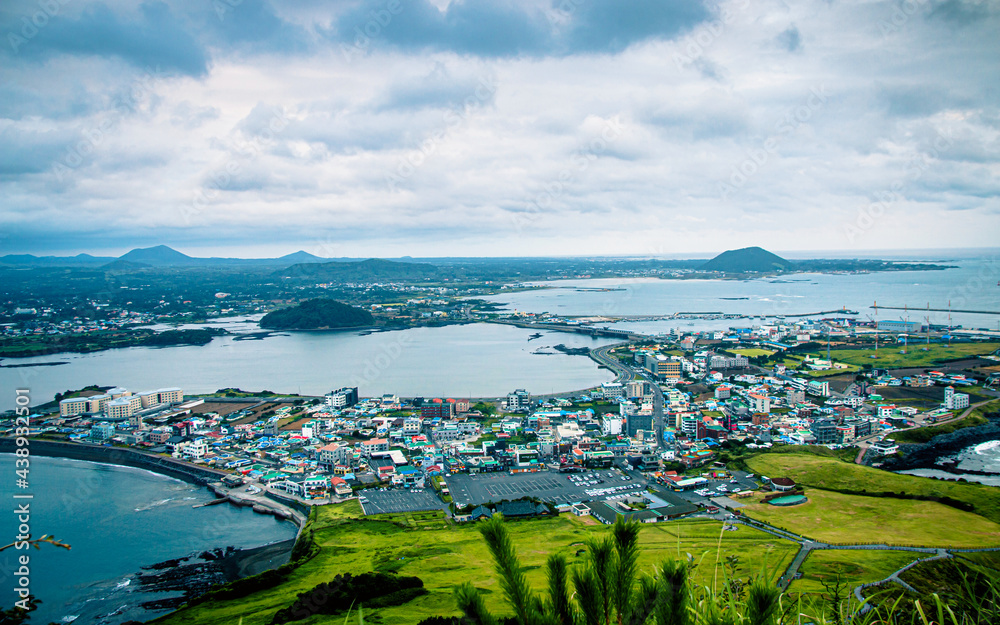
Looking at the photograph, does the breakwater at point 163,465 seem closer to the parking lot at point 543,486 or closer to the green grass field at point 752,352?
the parking lot at point 543,486

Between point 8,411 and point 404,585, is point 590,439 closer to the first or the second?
point 404,585

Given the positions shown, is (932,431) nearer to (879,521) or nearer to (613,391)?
(879,521)

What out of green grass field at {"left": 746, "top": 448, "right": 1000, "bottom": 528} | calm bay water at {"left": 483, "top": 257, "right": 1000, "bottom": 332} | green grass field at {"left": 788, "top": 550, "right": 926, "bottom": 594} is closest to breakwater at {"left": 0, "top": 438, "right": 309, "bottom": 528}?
green grass field at {"left": 788, "top": 550, "right": 926, "bottom": 594}

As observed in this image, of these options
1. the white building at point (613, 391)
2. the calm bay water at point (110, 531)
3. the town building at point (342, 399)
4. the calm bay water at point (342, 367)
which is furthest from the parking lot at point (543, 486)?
the calm bay water at point (342, 367)

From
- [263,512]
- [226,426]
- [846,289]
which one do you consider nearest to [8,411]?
[226,426]

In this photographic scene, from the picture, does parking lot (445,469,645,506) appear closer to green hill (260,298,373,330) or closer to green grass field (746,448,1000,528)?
green grass field (746,448,1000,528)

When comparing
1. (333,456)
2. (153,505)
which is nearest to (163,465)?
(153,505)
